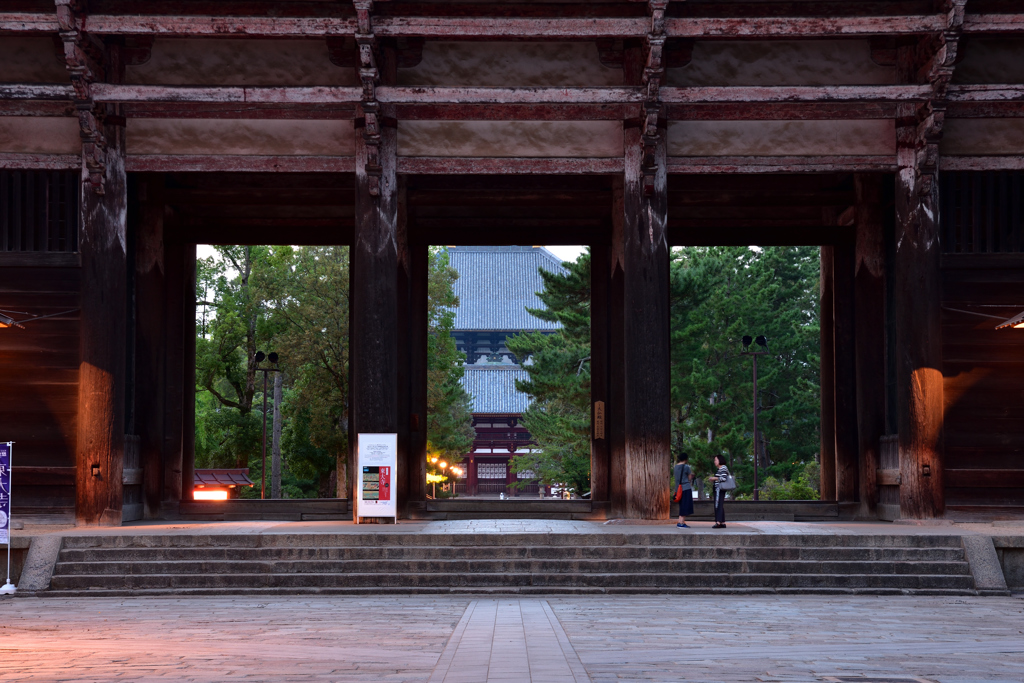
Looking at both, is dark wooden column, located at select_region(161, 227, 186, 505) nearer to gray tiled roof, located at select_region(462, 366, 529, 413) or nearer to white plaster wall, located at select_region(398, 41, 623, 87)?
white plaster wall, located at select_region(398, 41, 623, 87)

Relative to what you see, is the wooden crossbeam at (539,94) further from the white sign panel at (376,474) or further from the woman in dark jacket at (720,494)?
the woman in dark jacket at (720,494)

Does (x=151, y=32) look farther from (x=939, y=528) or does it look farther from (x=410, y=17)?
(x=939, y=528)

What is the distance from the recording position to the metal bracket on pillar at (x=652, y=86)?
15.3 metres

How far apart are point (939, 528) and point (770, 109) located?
689 centimetres

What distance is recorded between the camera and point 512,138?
1673 centimetres

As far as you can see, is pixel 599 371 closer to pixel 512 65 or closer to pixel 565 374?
pixel 512 65

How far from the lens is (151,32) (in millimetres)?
15586

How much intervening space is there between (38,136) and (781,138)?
460 inches

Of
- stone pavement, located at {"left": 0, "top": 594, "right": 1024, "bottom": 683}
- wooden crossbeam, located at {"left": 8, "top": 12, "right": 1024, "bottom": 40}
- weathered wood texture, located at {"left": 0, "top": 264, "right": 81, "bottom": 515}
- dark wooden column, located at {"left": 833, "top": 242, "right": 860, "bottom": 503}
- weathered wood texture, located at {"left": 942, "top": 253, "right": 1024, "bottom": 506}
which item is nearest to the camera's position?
stone pavement, located at {"left": 0, "top": 594, "right": 1024, "bottom": 683}

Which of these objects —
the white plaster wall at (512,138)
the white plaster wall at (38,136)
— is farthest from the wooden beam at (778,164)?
the white plaster wall at (38,136)

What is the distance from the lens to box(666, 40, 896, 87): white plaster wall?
16.7 meters

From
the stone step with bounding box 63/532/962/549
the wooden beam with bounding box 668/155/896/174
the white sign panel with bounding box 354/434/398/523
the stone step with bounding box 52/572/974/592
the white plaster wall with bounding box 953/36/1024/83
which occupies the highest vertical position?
the white plaster wall with bounding box 953/36/1024/83

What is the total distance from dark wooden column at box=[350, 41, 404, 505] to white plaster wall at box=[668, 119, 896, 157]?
455cm

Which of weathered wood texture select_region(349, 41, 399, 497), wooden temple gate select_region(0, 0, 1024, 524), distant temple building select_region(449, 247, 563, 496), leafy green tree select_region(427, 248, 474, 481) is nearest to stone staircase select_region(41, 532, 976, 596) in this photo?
wooden temple gate select_region(0, 0, 1024, 524)
